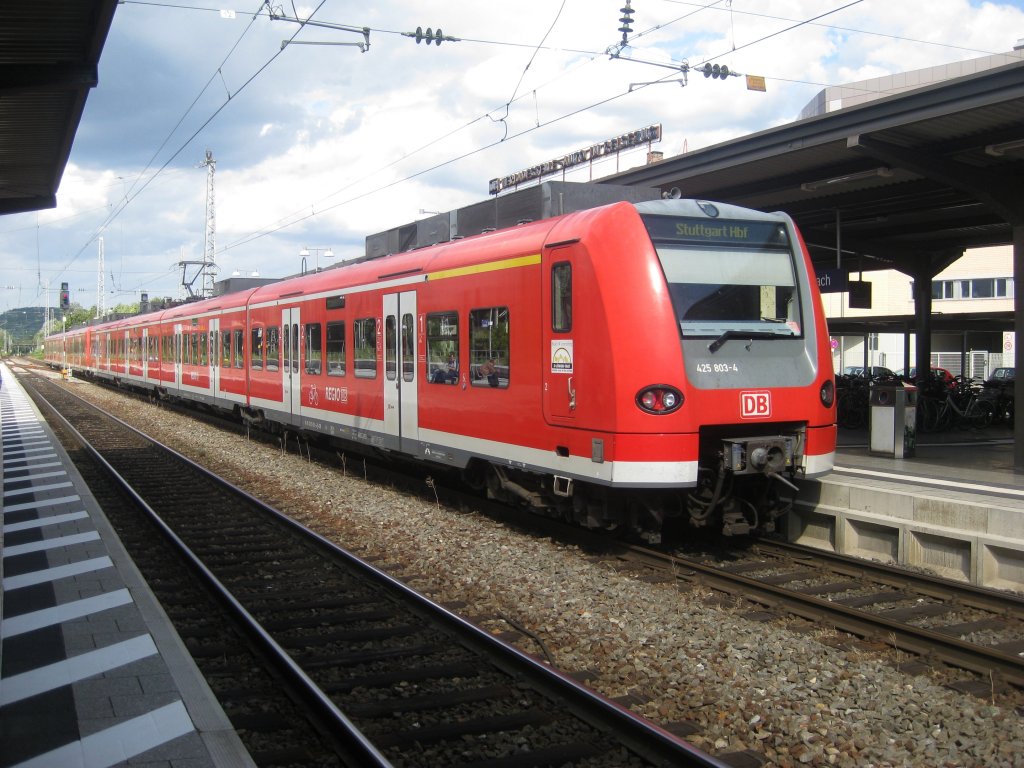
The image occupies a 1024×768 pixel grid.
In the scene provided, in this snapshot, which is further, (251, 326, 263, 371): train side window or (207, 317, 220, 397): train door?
(207, 317, 220, 397): train door

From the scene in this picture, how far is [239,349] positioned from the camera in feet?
60.1

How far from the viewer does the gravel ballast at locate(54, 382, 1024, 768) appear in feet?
14.1

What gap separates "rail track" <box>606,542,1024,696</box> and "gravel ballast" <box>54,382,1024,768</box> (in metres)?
0.18

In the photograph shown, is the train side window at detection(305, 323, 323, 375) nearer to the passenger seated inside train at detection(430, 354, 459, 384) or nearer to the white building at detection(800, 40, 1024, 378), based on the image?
the passenger seated inside train at detection(430, 354, 459, 384)

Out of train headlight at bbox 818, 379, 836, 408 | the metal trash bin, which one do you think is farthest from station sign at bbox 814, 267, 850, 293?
train headlight at bbox 818, 379, 836, 408

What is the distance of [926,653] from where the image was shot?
5.39 meters

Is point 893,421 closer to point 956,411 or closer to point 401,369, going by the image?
point 401,369

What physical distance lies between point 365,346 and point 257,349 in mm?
5984

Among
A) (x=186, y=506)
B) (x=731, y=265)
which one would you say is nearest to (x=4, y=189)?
(x=186, y=506)

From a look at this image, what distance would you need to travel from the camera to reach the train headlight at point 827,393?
788 cm

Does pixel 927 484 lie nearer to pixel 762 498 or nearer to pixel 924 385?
pixel 762 498

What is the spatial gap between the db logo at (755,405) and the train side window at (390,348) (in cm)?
487

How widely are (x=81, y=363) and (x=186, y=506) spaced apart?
42865 millimetres

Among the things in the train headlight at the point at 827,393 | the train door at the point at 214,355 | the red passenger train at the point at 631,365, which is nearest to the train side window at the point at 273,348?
the train door at the point at 214,355
